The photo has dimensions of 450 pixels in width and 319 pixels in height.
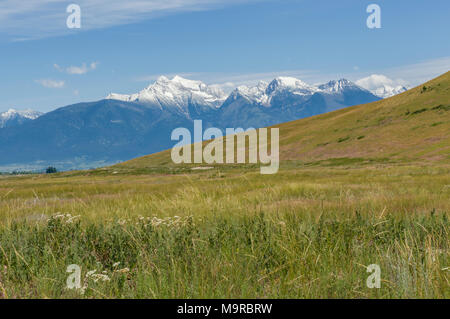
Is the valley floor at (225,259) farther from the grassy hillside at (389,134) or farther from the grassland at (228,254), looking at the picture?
the grassy hillside at (389,134)

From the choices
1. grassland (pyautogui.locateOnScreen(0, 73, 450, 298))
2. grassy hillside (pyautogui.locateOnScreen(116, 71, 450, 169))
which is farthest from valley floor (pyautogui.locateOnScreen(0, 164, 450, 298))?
grassy hillside (pyautogui.locateOnScreen(116, 71, 450, 169))

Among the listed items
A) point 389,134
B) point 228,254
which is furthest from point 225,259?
point 389,134

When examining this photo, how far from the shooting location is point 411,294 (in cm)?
458

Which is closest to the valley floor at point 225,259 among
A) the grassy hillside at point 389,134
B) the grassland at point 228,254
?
the grassland at point 228,254

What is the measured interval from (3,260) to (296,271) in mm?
4809

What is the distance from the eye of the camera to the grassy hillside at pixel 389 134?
237 feet

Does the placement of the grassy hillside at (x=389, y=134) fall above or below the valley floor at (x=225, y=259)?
above

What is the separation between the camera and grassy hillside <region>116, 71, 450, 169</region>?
72188 mm

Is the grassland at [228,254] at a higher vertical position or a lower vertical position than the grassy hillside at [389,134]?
lower

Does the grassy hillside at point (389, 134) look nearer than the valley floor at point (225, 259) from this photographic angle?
No

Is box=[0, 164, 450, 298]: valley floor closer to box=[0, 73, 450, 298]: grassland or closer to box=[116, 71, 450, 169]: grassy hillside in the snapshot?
box=[0, 73, 450, 298]: grassland

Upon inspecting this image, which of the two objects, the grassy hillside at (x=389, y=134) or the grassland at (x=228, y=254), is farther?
the grassy hillside at (x=389, y=134)

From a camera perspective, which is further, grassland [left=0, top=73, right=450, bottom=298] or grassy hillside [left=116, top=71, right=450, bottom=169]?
grassy hillside [left=116, top=71, right=450, bottom=169]
